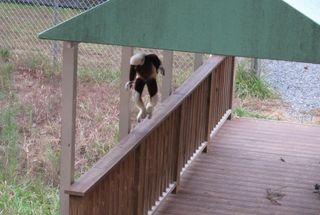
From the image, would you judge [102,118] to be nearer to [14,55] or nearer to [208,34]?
[14,55]

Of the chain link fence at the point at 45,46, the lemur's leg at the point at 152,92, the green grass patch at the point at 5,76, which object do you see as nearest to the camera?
the lemur's leg at the point at 152,92

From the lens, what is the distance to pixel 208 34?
362 centimetres

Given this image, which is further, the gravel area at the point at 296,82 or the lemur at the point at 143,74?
the gravel area at the point at 296,82

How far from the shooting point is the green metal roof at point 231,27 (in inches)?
140

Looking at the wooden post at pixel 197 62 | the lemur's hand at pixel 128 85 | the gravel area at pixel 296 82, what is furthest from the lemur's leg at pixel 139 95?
the gravel area at pixel 296 82

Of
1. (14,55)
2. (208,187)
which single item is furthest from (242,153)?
(14,55)

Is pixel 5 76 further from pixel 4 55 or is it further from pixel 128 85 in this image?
pixel 128 85

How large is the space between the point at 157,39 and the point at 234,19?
409mm

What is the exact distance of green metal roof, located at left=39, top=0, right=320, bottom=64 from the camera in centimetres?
357

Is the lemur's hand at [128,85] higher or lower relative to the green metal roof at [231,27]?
lower

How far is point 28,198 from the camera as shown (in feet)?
24.8

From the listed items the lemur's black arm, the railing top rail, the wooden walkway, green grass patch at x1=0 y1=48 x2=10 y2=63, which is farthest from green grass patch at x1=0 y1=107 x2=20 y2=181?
the lemur's black arm

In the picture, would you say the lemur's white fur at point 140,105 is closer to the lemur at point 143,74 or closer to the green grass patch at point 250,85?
the lemur at point 143,74

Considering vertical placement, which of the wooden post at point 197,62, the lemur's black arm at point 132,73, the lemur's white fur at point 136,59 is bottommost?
the lemur's black arm at point 132,73
